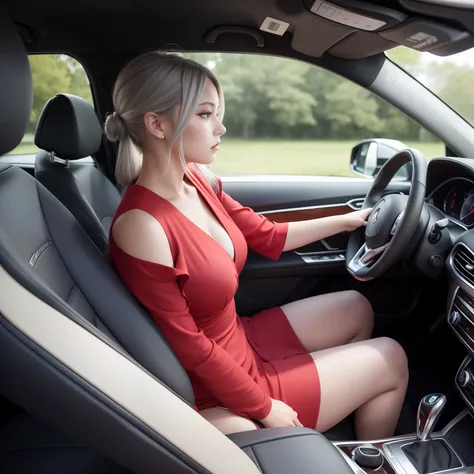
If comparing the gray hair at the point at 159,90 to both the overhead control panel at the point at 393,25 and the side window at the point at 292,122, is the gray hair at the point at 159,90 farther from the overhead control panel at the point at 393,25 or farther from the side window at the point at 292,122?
the side window at the point at 292,122

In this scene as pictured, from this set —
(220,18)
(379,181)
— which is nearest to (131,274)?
(379,181)

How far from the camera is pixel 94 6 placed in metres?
1.94

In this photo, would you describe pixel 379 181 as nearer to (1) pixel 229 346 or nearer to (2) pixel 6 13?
(1) pixel 229 346

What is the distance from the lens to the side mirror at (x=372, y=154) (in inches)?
87.7

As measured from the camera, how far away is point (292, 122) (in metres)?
4.84

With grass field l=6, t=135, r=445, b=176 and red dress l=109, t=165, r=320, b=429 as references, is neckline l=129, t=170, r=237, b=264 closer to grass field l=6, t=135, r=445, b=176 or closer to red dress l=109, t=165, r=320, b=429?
red dress l=109, t=165, r=320, b=429

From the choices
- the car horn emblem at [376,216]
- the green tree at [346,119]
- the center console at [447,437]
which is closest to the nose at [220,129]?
the car horn emblem at [376,216]

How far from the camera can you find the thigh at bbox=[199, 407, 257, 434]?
1308 mm

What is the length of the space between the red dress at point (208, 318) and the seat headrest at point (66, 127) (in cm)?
46

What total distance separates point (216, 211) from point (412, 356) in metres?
1.01

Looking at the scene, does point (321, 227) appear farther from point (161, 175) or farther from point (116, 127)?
point (116, 127)

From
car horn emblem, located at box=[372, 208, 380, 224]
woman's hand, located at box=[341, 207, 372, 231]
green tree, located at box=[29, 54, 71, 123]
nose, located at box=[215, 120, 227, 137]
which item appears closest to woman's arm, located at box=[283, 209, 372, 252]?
woman's hand, located at box=[341, 207, 372, 231]

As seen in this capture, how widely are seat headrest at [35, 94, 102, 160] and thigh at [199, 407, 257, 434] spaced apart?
978 mm

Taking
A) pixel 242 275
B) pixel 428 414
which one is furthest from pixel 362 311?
pixel 242 275
